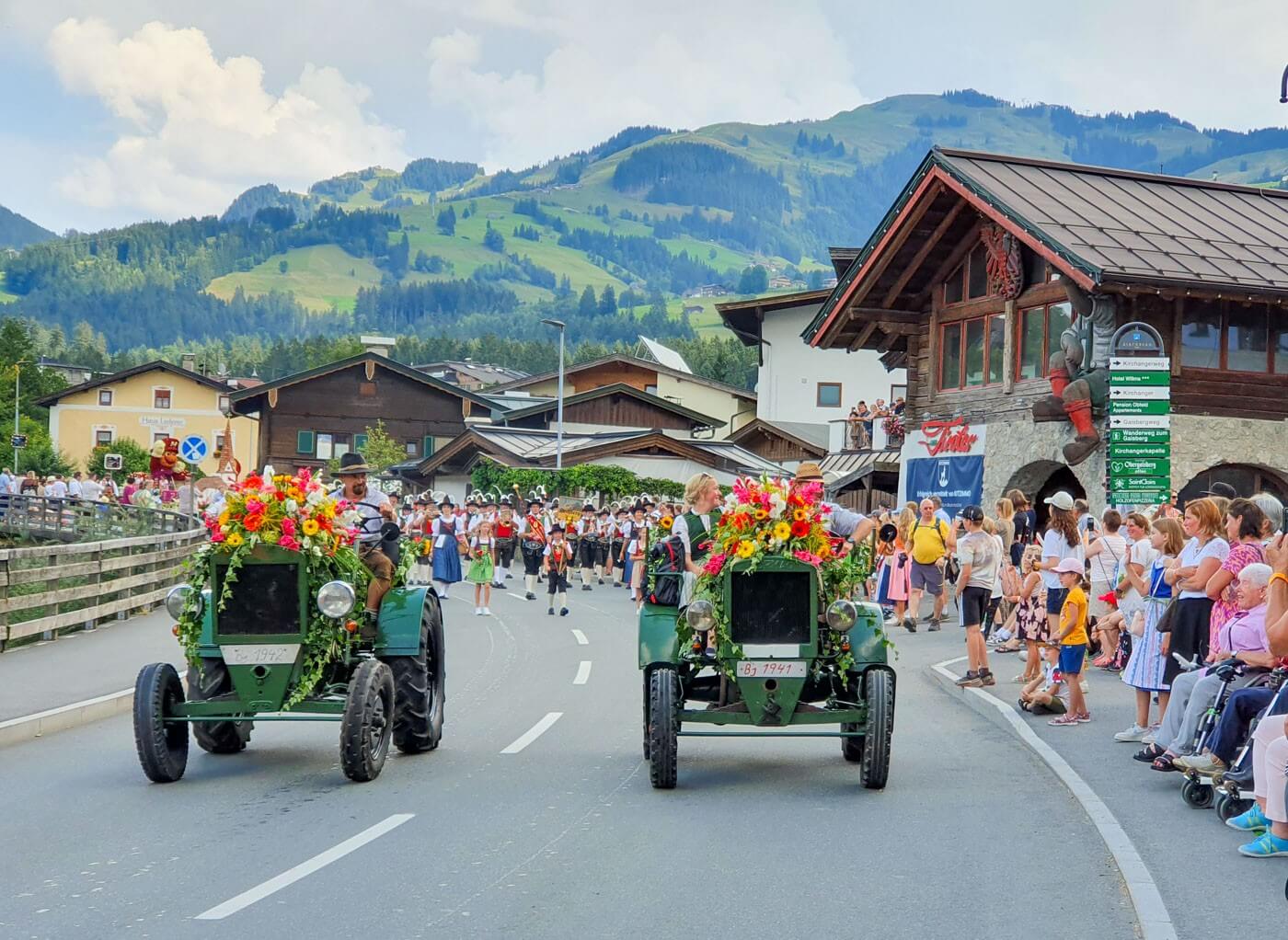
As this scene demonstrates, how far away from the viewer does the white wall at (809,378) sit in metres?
64.4

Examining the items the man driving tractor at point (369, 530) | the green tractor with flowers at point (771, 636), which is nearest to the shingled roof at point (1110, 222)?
the green tractor with flowers at point (771, 636)

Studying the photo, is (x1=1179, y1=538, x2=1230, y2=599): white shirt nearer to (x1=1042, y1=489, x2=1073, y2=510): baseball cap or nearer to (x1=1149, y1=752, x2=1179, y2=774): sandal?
(x1=1149, y1=752, x2=1179, y2=774): sandal

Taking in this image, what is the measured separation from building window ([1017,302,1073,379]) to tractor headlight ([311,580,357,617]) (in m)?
19.5

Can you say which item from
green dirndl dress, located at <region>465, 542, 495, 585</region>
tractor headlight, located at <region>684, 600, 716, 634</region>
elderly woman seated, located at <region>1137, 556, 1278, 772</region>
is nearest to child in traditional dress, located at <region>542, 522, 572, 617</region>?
green dirndl dress, located at <region>465, 542, 495, 585</region>

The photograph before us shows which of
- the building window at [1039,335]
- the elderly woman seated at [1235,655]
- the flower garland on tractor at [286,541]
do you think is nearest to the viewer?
the elderly woman seated at [1235,655]

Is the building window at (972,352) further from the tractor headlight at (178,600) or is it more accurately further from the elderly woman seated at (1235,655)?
the tractor headlight at (178,600)

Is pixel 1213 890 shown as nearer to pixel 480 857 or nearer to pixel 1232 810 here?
pixel 1232 810

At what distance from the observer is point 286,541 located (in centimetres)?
1009

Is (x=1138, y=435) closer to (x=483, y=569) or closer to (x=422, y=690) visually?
(x=483, y=569)

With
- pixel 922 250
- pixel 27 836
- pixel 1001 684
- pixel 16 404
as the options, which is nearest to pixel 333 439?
pixel 16 404

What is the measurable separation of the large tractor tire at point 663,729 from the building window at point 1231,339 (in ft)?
60.8

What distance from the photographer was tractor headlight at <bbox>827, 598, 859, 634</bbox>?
988cm

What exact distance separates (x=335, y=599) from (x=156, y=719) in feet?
4.38

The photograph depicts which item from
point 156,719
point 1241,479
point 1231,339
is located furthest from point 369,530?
point 1241,479
